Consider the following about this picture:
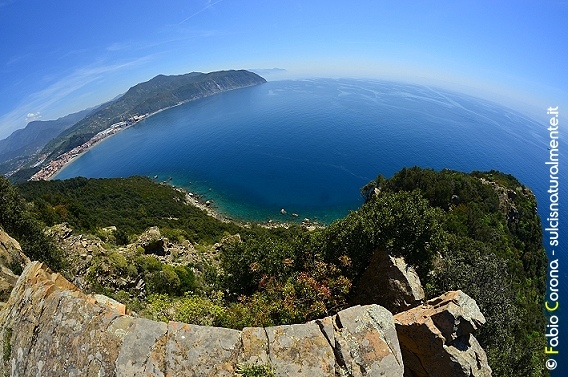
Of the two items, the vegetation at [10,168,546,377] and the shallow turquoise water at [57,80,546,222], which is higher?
the vegetation at [10,168,546,377]

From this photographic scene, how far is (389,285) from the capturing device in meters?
16.1

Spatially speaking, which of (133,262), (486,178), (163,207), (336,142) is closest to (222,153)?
(336,142)

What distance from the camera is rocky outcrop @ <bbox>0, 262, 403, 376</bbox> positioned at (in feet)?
25.0

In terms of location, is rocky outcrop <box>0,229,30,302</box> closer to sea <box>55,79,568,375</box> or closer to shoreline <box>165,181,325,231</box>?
shoreline <box>165,181,325,231</box>

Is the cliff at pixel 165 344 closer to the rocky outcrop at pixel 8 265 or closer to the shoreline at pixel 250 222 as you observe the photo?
the rocky outcrop at pixel 8 265

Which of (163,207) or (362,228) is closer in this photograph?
(362,228)

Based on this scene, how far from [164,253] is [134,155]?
7053 inches

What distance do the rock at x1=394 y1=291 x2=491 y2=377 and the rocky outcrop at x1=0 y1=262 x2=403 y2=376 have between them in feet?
7.86

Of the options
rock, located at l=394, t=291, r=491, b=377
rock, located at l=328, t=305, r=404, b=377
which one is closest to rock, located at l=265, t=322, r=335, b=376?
rock, located at l=328, t=305, r=404, b=377

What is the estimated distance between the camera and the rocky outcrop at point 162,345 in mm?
7613

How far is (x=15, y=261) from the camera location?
16.2 metres

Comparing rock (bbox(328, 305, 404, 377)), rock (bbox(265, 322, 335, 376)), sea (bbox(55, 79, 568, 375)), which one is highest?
rock (bbox(265, 322, 335, 376))

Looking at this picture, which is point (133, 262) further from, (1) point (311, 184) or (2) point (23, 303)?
(1) point (311, 184)

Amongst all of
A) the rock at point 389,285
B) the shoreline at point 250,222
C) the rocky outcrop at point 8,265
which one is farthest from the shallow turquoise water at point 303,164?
the rocky outcrop at point 8,265
